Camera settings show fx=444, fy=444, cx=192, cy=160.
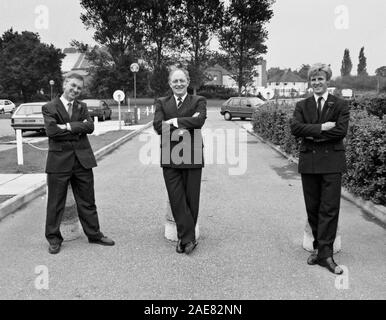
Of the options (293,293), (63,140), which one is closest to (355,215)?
(293,293)

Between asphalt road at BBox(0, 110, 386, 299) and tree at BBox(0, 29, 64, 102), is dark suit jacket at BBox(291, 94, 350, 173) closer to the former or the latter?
asphalt road at BBox(0, 110, 386, 299)

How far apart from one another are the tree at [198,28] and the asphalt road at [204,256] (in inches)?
2008

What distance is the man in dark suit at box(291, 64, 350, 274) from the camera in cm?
437

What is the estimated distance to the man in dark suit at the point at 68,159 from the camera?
4.96 meters

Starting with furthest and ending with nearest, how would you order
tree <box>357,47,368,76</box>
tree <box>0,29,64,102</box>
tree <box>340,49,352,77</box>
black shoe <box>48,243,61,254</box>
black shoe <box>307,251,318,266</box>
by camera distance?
tree <box>340,49,352,77</box> < tree <box>357,47,368,76</box> < tree <box>0,29,64,102</box> < black shoe <box>48,243,61,254</box> < black shoe <box>307,251,318,266</box>

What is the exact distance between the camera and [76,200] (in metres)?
5.25

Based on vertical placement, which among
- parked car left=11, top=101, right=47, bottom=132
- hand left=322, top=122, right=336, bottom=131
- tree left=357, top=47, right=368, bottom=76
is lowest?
parked car left=11, top=101, right=47, bottom=132

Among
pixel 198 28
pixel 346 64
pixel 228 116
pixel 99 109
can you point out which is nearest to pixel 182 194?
pixel 228 116

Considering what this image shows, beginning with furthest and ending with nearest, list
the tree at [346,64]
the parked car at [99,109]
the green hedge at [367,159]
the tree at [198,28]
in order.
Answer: the tree at [346,64] < the tree at [198,28] < the parked car at [99,109] < the green hedge at [367,159]

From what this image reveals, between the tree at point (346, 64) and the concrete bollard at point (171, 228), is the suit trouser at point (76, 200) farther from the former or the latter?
the tree at point (346, 64)

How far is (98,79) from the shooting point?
57562 millimetres

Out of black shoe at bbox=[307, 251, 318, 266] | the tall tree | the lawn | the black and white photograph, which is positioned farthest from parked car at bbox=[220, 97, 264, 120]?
the tall tree

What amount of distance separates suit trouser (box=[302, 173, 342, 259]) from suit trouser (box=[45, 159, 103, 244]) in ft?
8.11

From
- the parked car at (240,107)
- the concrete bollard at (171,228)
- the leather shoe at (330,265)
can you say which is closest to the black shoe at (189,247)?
the concrete bollard at (171,228)
